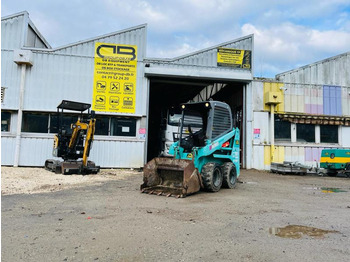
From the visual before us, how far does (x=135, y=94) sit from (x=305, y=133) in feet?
35.6

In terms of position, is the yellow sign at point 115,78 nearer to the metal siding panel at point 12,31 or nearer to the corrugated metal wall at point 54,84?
the corrugated metal wall at point 54,84

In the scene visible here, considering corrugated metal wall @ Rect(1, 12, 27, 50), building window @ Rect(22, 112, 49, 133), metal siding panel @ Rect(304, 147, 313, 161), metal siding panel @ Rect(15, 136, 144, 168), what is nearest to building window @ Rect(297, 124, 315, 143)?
metal siding panel @ Rect(304, 147, 313, 161)

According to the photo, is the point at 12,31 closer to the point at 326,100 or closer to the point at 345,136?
the point at 326,100

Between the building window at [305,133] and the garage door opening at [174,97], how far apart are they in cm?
368

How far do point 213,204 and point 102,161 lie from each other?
9.33 meters

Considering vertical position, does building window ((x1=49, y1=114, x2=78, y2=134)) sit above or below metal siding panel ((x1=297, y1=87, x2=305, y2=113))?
below

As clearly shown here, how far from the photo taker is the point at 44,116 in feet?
49.1

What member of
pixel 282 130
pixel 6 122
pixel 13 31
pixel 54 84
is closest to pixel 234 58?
pixel 282 130

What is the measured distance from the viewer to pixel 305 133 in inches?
698

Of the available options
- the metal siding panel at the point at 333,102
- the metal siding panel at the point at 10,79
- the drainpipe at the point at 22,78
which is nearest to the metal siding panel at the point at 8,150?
the drainpipe at the point at 22,78

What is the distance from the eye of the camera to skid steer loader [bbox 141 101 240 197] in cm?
808

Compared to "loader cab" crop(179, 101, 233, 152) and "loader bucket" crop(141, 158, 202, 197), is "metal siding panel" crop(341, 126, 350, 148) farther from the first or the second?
"loader bucket" crop(141, 158, 202, 197)

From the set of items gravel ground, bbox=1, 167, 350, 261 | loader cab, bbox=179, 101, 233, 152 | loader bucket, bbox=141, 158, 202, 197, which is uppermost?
loader cab, bbox=179, 101, 233, 152

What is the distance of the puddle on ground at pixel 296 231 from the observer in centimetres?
473
